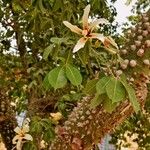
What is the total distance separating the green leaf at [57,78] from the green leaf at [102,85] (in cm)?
8

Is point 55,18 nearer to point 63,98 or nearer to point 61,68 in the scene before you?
point 63,98

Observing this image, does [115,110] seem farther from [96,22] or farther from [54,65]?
[54,65]

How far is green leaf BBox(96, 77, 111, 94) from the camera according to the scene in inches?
46.6

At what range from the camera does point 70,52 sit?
1241 mm

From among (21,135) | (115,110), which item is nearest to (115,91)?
(115,110)

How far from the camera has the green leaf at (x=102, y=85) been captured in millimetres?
1183

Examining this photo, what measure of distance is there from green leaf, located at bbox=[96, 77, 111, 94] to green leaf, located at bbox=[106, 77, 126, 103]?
13mm

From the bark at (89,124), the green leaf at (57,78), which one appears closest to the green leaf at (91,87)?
the green leaf at (57,78)

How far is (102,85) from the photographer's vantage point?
119cm

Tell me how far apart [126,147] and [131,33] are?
3.42 m

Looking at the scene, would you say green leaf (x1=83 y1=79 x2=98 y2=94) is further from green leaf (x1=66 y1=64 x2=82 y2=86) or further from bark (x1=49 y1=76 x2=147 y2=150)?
bark (x1=49 y1=76 x2=147 y2=150)

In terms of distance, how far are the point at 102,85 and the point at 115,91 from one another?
5 cm

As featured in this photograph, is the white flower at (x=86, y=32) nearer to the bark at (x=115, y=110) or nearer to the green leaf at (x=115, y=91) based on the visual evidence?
the green leaf at (x=115, y=91)

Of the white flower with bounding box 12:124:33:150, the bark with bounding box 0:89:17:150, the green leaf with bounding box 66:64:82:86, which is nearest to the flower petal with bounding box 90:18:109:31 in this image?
the green leaf with bounding box 66:64:82:86
